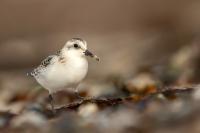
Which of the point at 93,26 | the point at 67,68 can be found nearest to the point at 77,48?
the point at 67,68

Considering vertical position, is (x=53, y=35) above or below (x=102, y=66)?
above

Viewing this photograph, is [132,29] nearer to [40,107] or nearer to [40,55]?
[40,55]

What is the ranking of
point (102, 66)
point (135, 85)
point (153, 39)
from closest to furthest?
1. point (135, 85)
2. point (102, 66)
3. point (153, 39)

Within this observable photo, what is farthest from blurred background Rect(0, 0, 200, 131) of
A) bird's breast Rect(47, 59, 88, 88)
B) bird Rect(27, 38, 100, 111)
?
bird's breast Rect(47, 59, 88, 88)

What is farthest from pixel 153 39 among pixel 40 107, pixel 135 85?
pixel 40 107

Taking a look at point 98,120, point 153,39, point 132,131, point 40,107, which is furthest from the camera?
point 153,39

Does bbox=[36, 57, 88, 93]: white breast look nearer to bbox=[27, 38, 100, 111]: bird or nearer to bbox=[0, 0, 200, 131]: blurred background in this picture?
bbox=[27, 38, 100, 111]: bird

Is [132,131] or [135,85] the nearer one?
[132,131]

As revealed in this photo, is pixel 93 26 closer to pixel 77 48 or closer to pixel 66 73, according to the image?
pixel 77 48
